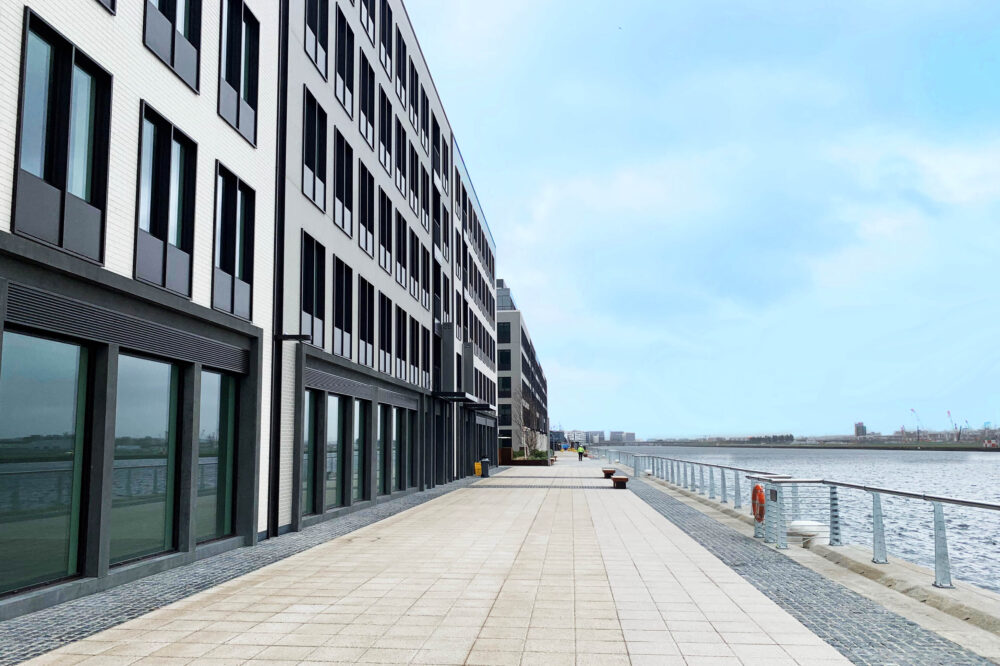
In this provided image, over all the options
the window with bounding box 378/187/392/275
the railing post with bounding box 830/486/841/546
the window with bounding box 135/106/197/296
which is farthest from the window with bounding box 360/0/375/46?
the railing post with bounding box 830/486/841/546

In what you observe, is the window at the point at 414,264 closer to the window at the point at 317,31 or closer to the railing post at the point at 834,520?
the window at the point at 317,31

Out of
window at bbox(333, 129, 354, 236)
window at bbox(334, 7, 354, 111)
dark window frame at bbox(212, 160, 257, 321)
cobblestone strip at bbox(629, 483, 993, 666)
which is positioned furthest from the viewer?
window at bbox(334, 7, 354, 111)

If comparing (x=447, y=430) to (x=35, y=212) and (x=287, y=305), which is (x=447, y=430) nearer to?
(x=287, y=305)

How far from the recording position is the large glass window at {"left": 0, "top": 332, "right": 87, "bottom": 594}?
29.0 ft

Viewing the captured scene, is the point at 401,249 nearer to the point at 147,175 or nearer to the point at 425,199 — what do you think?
the point at 425,199

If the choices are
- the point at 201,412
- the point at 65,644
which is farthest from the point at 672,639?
the point at 201,412

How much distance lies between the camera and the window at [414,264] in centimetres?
3059

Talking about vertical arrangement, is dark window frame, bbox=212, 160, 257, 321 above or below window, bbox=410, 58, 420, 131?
below

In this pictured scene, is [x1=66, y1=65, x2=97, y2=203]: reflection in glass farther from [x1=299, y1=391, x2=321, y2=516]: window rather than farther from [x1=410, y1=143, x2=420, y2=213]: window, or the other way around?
[x1=410, y1=143, x2=420, y2=213]: window

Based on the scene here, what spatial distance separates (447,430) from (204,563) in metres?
23.9

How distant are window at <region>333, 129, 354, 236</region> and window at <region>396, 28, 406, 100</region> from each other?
7.92 m

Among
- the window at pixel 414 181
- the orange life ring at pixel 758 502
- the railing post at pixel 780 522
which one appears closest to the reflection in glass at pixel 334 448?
the orange life ring at pixel 758 502

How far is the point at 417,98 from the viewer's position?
109 ft

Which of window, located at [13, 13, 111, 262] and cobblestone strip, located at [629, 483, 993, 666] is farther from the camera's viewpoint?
window, located at [13, 13, 111, 262]
